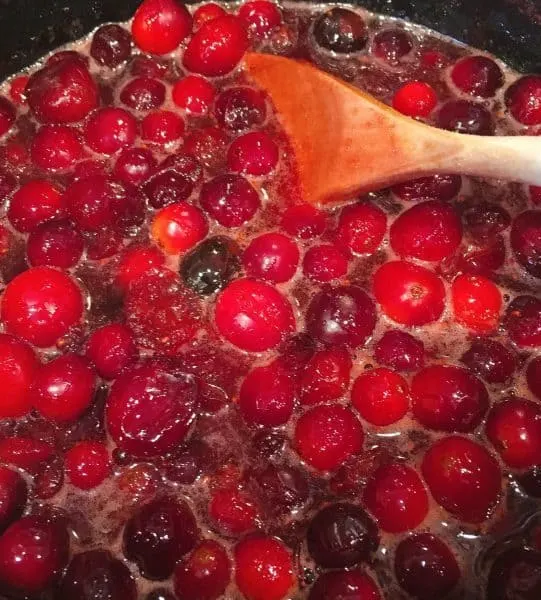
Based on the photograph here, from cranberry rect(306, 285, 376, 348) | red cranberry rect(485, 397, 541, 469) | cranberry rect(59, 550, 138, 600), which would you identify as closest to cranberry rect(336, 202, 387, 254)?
cranberry rect(306, 285, 376, 348)

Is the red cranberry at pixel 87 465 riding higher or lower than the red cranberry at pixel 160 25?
lower

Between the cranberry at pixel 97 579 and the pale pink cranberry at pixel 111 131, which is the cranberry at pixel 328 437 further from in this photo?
the pale pink cranberry at pixel 111 131

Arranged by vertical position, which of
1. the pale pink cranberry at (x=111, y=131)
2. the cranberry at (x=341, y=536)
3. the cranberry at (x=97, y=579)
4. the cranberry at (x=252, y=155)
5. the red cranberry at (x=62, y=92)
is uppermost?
the red cranberry at (x=62, y=92)

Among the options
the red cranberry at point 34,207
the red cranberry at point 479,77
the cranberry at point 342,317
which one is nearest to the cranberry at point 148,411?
the cranberry at point 342,317

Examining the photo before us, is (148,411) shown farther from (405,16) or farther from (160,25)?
(405,16)

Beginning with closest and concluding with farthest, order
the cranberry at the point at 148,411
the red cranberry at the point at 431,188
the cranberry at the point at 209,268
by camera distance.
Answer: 1. the cranberry at the point at 148,411
2. the cranberry at the point at 209,268
3. the red cranberry at the point at 431,188

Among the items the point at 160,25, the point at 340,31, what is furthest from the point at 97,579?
the point at 340,31

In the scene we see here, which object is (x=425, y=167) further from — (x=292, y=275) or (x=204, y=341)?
(x=204, y=341)
